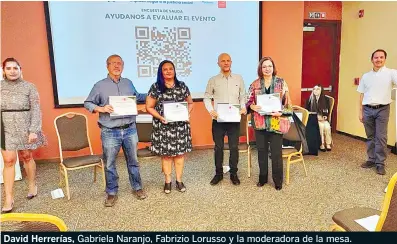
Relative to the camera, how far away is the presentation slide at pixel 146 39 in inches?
166

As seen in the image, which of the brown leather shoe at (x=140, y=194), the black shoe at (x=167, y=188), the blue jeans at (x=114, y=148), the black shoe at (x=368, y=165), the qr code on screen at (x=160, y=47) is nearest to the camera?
the blue jeans at (x=114, y=148)

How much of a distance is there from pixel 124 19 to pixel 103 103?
6.68 ft

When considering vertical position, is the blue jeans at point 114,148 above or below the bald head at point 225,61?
below

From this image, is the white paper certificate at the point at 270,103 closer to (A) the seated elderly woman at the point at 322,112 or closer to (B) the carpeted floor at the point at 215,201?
(B) the carpeted floor at the point at 215,201

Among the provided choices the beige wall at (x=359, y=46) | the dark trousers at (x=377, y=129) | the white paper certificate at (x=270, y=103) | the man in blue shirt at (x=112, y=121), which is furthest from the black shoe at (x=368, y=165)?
the man in blue shirt at (x=112, y=121)

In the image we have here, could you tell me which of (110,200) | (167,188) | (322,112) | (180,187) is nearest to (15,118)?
(110,200)

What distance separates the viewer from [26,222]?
1155mm

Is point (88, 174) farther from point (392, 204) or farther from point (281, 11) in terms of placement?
→ point (281, 11)

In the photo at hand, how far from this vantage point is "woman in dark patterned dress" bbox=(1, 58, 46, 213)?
2.72 metres

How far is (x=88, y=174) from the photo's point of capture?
3932 millimetres

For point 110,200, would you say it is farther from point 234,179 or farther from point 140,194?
point 234,179

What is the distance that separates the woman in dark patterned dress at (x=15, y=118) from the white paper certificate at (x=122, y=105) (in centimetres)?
75

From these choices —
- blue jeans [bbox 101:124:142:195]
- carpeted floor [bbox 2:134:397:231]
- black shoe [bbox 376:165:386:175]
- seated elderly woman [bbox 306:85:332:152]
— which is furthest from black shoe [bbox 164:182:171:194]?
seated elderly woman [bbox 306:85:332:152]

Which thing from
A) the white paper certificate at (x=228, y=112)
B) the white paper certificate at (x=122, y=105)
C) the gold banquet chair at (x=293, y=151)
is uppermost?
the white paper certificate at (x=122, y=105)
